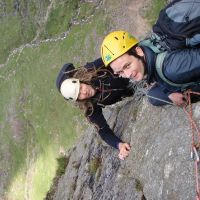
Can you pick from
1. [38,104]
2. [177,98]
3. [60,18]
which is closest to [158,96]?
[177,98]

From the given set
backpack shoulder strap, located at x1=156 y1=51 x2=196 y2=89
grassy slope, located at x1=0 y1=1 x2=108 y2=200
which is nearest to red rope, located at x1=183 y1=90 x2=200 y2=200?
backpack shoulder strap, located at x1=156 y1=51 x2=196 y2=89

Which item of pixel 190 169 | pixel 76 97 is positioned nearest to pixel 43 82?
pixel 76 97

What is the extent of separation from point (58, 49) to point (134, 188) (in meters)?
36.2

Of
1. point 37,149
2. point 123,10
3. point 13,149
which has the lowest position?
point 13,149

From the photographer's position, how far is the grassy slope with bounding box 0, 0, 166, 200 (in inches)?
1529

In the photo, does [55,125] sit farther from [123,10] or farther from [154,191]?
[154,191]

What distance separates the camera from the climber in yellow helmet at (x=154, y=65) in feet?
25.5

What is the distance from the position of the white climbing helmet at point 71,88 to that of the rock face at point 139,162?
1.99 meters

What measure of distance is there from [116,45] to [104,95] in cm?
325

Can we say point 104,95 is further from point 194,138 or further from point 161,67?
point 161,67

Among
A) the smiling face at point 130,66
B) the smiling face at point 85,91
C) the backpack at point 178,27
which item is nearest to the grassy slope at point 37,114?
the smiling face at point 85,91

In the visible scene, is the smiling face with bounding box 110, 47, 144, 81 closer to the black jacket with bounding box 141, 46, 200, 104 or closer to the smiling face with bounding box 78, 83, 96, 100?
the black jacket with bounding box 141, 46, 200, 104

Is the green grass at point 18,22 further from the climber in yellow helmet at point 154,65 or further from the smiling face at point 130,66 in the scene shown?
the smiling face at point 130,66

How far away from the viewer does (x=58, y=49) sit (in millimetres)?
45750
